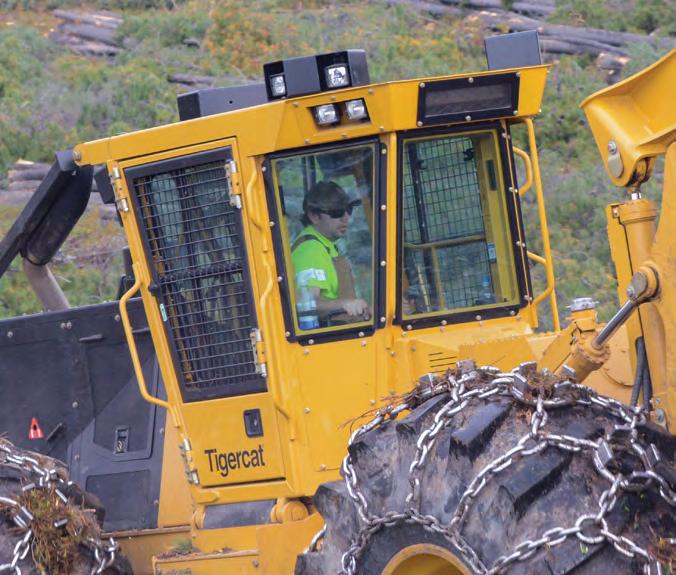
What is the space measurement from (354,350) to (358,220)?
1.91 feet

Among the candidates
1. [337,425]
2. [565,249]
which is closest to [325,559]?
[337,425]

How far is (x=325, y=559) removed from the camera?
4473 mm

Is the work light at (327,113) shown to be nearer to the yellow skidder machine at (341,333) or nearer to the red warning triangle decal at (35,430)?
the yellow skidder machine at (341,333)

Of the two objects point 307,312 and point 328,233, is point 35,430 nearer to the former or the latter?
point 307,312

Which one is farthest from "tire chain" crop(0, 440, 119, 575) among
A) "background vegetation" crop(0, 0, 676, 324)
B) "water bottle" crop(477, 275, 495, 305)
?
"background vegetation" crop(0, 0, 676, 324)

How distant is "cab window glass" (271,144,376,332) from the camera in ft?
17.4

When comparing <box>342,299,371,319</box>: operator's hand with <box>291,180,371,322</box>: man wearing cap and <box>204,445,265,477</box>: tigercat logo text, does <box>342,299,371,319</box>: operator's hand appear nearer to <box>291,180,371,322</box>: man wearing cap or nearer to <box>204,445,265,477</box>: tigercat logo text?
<box>291,180,371,322</box>: man wearing cap

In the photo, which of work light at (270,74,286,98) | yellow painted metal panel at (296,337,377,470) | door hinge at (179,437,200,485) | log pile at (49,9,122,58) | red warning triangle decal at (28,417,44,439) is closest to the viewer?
work light at (270,74,286,98)

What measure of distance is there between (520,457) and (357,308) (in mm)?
1676

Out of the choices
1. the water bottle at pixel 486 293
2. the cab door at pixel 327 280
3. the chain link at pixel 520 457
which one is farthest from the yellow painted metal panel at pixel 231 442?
the chain link at pixel 520 457

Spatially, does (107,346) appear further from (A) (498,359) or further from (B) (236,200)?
(A) (498,359)

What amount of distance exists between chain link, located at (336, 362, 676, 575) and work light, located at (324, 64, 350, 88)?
147 centimetres

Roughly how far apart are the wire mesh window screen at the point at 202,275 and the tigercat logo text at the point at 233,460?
0.94ft

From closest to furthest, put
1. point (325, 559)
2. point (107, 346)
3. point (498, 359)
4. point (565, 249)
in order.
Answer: point (325, 559) < point (498, 359) < point (107, 346) < point (565, 249)
